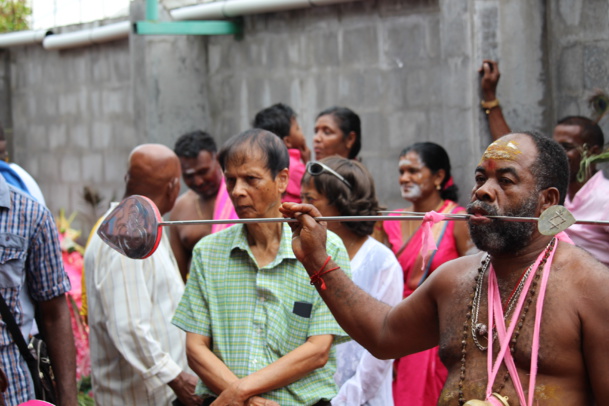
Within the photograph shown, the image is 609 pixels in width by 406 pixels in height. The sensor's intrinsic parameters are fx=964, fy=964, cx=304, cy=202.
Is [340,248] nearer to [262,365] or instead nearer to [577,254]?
[262,365]

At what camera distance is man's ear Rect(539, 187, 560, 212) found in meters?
3.10

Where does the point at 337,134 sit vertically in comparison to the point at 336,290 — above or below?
above

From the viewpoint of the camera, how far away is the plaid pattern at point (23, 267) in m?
3.94

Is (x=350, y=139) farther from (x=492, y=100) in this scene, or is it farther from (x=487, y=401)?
(x=487, y=401)

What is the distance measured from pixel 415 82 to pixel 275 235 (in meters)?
3.19

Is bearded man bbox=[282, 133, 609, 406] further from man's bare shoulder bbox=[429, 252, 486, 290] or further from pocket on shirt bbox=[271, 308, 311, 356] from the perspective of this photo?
pocket on shirt bbox=[271, 308, 311, 356]

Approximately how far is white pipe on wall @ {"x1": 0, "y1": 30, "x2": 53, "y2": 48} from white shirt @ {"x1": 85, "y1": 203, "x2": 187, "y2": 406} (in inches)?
275

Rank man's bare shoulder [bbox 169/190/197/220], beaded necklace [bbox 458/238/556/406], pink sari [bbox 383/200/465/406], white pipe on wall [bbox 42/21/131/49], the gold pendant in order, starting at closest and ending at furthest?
the gold pendant < beaded necklace [bbox 458/238/556/406] < pink sari [bbox 383/200/465/406] < man's bare shoulder [bbox 169/190/197/220] < white pipe on wall [bbox 42/21/131/49]

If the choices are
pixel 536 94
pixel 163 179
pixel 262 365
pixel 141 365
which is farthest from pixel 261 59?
pixel 262 365

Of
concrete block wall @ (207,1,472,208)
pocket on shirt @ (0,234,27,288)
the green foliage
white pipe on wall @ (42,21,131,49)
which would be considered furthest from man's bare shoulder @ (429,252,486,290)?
the green foliage

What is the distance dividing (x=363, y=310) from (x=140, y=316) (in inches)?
60.6

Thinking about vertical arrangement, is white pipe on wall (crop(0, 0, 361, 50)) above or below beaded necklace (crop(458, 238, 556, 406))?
above

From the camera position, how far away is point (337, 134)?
6.46 metres

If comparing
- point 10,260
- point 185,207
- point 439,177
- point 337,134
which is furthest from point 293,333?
point 185,207
